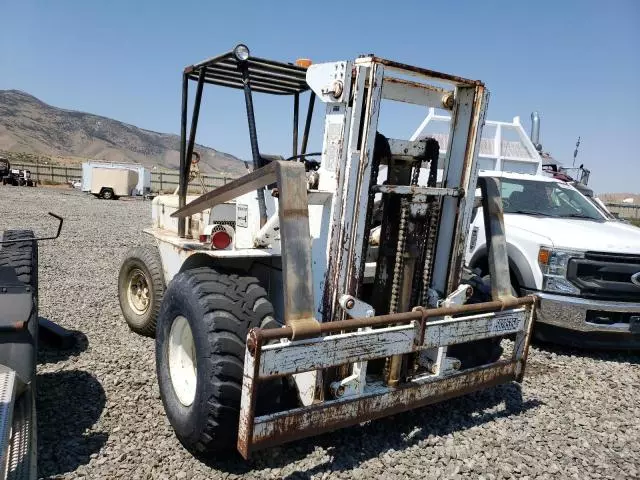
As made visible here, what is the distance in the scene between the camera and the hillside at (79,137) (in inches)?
3879

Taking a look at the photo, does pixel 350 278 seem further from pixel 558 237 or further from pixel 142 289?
pixel 558 237

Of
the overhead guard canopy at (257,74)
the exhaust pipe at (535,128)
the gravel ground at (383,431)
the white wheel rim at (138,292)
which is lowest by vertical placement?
the gravel ground at (383,431)

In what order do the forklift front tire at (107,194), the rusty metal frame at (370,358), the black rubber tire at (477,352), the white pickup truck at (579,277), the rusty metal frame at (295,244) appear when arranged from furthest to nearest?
1. the forklift front tire at (107,194)
2. the white pickup truck at (579,277)
3. the black rubber tire at (477,352)
4. the rusty metal frame at (295,244)
5. the rusty metal frame at (370,358)

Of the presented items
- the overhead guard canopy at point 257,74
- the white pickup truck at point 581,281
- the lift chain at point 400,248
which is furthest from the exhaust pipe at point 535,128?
the lift chain at point 400,248

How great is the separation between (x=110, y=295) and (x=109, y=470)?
421 cm

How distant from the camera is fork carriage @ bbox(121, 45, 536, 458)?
2789 mm

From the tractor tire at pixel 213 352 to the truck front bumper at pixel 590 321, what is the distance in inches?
143

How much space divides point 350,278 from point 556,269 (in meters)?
3.42

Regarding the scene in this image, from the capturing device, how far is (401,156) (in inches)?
133

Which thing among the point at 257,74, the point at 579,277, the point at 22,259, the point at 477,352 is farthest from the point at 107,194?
the point at 477,352

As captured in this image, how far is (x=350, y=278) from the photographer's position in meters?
3.20

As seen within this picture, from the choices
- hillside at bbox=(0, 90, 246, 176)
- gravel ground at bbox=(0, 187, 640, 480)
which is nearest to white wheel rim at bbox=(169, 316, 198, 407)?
gravel ground at bbox=(0, 187, 640, 480)

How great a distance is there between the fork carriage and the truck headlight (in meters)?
1.91

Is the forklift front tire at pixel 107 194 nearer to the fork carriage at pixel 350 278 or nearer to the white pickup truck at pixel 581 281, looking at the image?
the fork carriage at pixel 350 278
